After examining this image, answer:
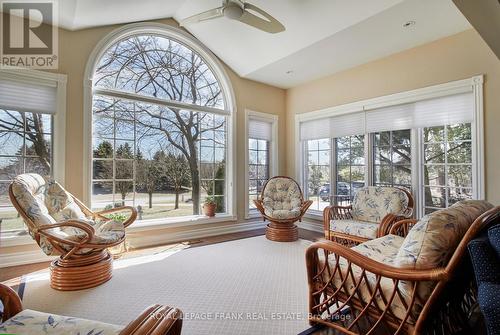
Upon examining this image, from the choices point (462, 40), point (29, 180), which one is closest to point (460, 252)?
point (462, 40)

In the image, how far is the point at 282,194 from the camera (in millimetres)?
4410

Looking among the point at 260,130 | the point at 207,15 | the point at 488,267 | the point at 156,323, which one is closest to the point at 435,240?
the point at 488,267

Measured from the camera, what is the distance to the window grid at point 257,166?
5.03 meters

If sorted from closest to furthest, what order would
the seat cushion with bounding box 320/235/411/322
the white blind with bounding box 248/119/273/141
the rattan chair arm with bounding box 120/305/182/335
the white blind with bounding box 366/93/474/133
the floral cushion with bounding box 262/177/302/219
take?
the rattan chair arm with bounding box 120/305/182/335 < the seat cushion with bounding box 320/235/411/322 < the white blind with bounding box 366/93/474/133 < the floral cushion with bounding box 262/177/302/219 < the white blind with bounding box 248/119/273/141

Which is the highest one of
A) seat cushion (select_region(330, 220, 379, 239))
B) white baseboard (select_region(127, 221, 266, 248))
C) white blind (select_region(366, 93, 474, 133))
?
white blind (select_region(366, 93, 474, 133))

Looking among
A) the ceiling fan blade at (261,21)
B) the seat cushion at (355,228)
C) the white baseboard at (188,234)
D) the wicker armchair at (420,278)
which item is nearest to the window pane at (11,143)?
the white baseboard at (188,234)

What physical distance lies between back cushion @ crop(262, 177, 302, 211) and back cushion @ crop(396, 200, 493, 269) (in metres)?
2.88

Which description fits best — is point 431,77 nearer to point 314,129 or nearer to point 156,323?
point 314,129

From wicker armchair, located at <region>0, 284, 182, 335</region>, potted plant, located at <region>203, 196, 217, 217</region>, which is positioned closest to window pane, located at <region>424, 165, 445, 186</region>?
potted plant, located at <region>203, 196, 217, 217</region>

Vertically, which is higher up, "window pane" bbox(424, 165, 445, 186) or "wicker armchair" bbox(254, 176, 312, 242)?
"window pane" bbox(424, 165, 445, 186)

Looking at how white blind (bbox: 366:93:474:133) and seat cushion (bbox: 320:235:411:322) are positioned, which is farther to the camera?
white blind (bbox: 366:93:474:133)

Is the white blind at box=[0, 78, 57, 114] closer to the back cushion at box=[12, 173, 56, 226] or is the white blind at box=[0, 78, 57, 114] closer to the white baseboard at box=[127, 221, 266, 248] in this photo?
the back cushion at box=[12, 173, 56, 226]

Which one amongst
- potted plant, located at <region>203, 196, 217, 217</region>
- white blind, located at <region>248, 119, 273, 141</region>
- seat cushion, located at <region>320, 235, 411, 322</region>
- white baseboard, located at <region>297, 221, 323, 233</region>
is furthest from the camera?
white blind, located at <region>248, 119, 273, 141</region>

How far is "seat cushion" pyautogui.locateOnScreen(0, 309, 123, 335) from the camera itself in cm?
99
